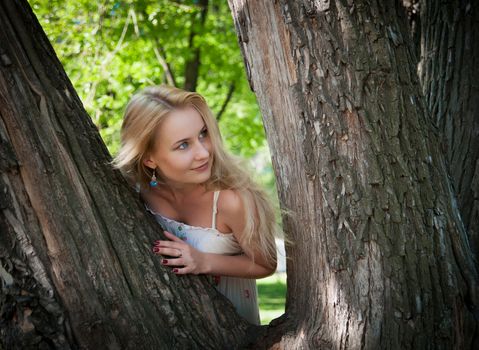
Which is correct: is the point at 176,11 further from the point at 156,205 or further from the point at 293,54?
the point at 293,54

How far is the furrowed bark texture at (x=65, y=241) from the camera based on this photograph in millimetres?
2463

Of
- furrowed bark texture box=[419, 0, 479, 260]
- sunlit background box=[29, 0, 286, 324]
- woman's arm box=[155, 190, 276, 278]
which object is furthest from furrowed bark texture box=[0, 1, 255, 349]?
sunlit background box=[29, 0, 286, 324]

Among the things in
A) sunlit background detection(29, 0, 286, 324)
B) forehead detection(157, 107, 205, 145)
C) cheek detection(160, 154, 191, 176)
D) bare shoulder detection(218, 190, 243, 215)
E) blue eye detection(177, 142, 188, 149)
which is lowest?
bare shoulder detection(218, 190, 243, 215)

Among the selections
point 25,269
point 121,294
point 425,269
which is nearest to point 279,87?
point 425,269

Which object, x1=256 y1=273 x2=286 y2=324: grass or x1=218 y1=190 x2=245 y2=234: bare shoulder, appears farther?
x1=256 y1=273 x2=286 y2=324: grass

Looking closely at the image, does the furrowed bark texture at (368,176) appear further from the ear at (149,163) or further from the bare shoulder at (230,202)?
the ear at (149,163)

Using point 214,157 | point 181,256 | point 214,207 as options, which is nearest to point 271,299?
point 214,207

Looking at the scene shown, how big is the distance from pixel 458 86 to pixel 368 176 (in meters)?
1.34

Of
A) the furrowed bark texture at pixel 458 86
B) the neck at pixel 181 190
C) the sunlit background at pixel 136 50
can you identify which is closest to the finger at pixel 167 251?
the neck at pixel 181 190

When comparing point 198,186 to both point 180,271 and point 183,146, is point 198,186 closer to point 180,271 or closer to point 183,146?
point 183,146

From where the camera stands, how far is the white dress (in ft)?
11.3

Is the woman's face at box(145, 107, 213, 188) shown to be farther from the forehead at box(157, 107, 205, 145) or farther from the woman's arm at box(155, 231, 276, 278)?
the woman's arm at box(155, 231, 276, 278)

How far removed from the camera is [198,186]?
3.46 meters

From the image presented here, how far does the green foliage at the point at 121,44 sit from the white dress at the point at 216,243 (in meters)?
4.20
